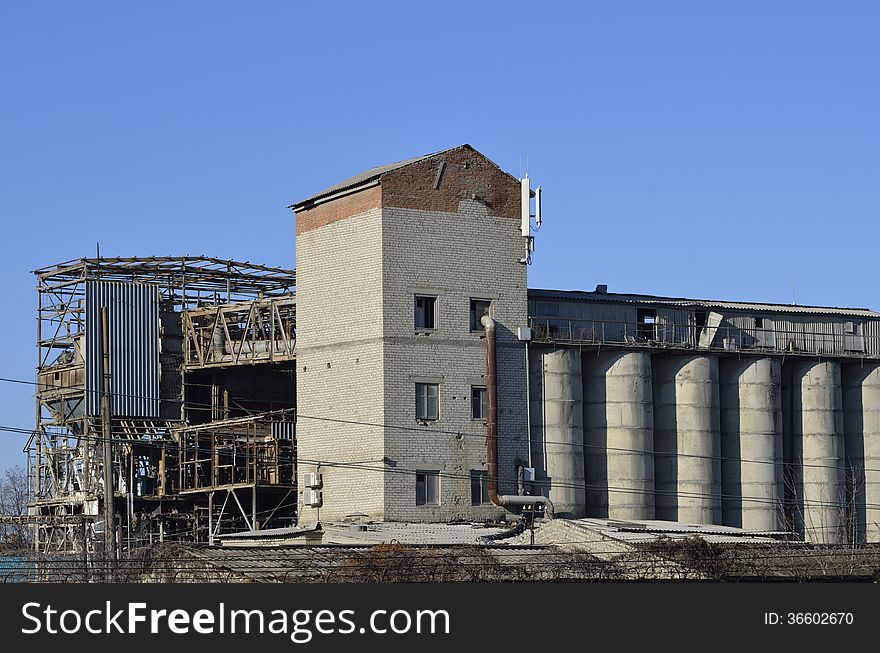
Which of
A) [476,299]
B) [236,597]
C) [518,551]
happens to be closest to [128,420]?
[476,299]

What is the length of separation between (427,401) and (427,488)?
3.34m

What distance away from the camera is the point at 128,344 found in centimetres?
7350

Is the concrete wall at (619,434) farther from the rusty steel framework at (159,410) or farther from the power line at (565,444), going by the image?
the rusty steel framework at (159,410)

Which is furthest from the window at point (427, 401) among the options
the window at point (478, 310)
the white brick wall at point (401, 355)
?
the window at point (478, 310)

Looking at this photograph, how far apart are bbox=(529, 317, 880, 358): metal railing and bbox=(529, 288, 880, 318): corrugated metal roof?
86 cm

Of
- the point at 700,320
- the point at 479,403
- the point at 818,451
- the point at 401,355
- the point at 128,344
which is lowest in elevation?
the point at 818,451

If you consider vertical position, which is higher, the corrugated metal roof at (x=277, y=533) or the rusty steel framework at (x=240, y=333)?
the rusty steel framework at (x=240, y=333)

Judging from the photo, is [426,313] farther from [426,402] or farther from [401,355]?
[426,402]

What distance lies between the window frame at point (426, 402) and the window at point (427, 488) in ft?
6.84

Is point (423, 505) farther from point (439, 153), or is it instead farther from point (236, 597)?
point (236, 597)

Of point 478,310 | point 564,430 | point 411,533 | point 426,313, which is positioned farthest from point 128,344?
point 411,533

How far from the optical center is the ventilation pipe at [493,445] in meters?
63.2

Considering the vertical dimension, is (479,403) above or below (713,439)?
above

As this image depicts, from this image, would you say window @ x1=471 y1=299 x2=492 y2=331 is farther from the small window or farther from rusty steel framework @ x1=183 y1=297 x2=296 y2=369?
the small window
